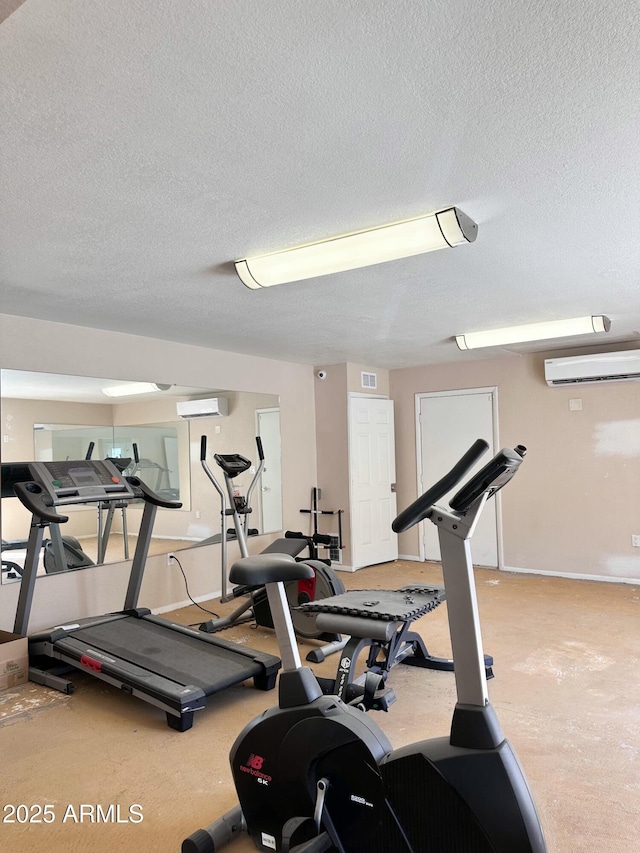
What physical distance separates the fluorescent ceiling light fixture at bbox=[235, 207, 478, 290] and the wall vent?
12.0 ft

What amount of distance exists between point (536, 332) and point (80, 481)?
374cm

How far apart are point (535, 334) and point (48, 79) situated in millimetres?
4230

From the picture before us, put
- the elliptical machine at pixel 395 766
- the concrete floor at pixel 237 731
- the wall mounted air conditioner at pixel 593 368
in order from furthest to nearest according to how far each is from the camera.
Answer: the wall mounted air conditioner at pixel 593 368, the concrete floor at pixel 237 731, the elliptical machine at pixel 395 766

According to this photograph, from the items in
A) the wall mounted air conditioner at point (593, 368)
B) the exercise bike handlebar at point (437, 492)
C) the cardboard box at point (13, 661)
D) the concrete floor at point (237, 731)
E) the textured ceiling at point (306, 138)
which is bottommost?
the concrete floor at point (237, 731)

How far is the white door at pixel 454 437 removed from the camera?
6.37 metres

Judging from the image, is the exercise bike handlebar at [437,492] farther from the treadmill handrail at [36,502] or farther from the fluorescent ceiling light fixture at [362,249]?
the treadmill handrail at [36,502]

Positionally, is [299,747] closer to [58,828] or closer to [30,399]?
[58,828]

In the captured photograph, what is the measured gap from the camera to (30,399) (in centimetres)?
398

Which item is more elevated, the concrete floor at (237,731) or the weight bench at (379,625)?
the weight bench at (379,625)

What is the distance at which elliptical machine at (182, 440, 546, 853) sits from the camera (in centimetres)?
150

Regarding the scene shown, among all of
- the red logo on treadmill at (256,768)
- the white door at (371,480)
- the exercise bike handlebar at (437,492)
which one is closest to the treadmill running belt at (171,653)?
the red logo on treadmill at (256,768)

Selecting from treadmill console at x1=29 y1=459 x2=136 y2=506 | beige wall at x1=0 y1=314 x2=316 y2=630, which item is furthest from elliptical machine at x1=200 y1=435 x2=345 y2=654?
treadmill console at x1=29 y1=459 x2=136 y2=506

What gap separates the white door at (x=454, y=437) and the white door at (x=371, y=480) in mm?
384

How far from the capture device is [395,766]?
1.62 m
